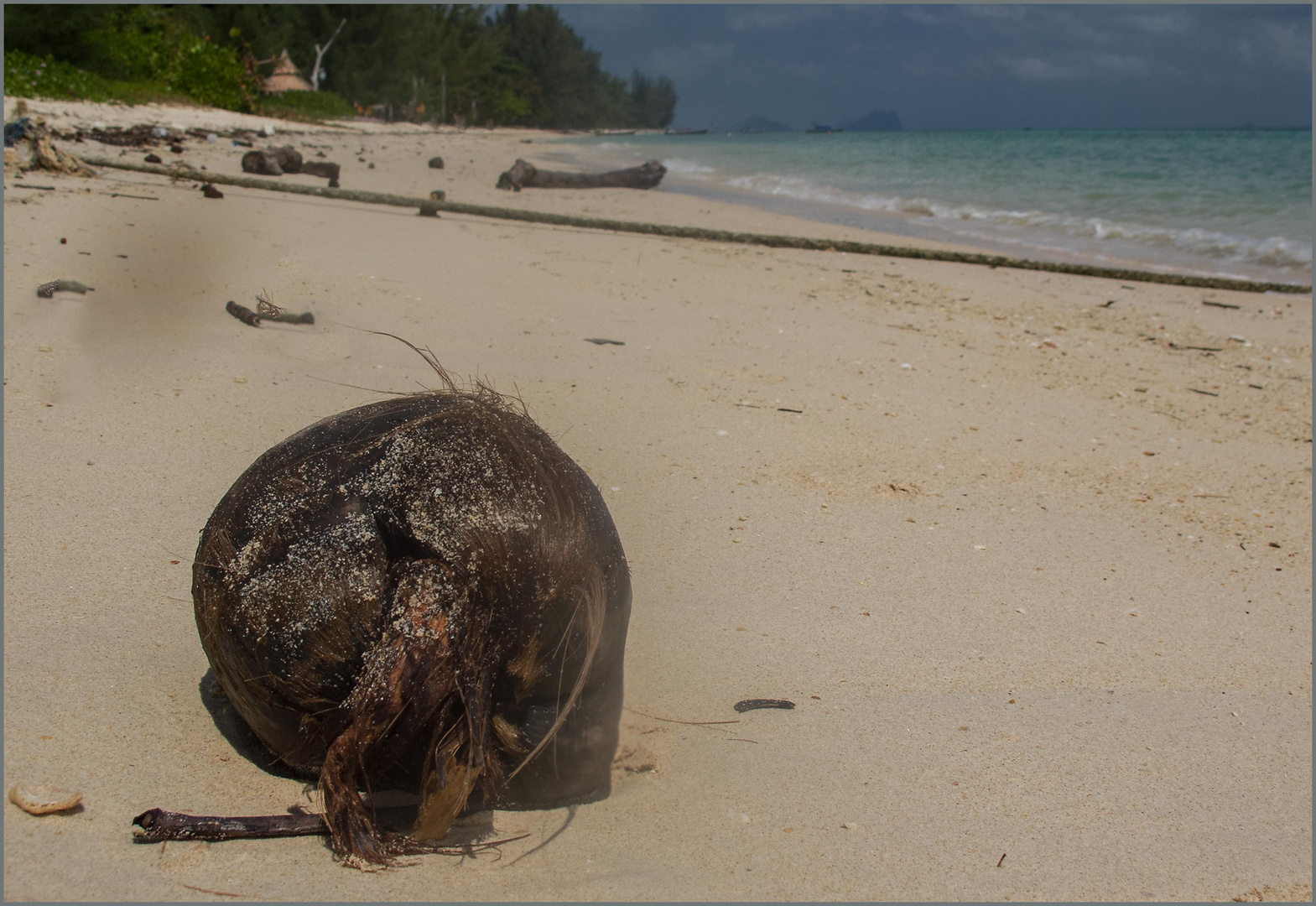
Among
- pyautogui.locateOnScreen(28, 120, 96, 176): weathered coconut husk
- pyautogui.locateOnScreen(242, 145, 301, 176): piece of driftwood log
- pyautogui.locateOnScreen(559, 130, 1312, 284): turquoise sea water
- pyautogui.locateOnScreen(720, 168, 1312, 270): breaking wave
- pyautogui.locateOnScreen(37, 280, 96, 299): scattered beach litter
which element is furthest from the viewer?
pyautogui.locateOnScreen(559, 130, 1312, 284): turquoise sea water

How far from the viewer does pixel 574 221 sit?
9.15 metres

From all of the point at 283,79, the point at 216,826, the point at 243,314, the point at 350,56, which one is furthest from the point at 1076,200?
the point at 350,56

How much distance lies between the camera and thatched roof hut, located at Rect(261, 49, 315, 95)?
129 feet

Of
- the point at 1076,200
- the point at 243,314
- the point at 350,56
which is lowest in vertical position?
the point at 243,314

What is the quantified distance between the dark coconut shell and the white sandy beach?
0.16 meters

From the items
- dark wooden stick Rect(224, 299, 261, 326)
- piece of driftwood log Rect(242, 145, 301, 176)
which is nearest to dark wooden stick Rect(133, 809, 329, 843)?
dark wooden stick Rect(224, 299, 261, 326)

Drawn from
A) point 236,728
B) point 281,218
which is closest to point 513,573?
point 236,728

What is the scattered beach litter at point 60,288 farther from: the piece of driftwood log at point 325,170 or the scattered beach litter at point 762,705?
the piece of driftwood log at point 325,170

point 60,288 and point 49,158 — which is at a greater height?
point 49,158

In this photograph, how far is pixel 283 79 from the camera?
40875 millimetres

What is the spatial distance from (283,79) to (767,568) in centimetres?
4475

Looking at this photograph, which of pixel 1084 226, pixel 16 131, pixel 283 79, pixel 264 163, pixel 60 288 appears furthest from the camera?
pixel 283 79

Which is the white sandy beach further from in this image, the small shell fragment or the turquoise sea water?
the turquoise sea water

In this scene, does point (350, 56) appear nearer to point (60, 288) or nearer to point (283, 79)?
point (283, 79)
